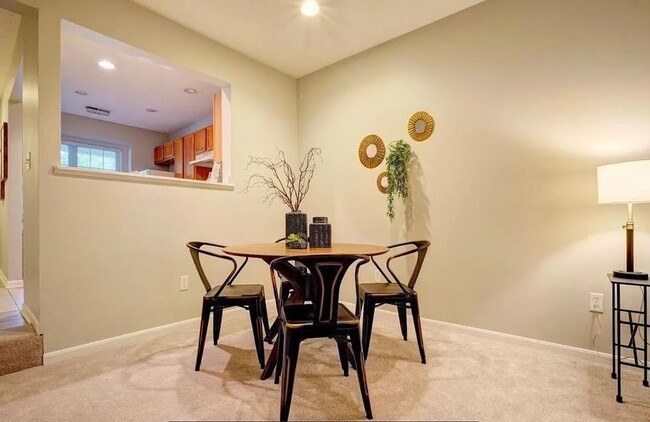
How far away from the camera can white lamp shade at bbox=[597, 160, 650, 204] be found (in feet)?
5.24

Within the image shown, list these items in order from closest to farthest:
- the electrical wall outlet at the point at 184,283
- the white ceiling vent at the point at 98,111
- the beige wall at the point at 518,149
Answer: the beige wall at the point at 518,149 → the electrical wall outlet at the point at 184,283 → the white ceiling vent at the point at 98,111

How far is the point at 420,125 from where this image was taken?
276 centimetres

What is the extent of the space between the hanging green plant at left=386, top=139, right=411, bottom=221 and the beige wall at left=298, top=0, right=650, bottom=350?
84mm

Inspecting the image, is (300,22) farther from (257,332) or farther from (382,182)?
(257,332)

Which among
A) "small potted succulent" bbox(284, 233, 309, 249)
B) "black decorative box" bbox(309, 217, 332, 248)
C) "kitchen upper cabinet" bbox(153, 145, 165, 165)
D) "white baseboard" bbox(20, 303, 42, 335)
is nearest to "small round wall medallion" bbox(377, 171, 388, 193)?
"black decorative box" bbox(309, 217, 332, 248)

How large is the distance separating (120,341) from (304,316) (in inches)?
61.6

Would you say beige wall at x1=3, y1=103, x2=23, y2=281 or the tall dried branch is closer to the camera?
the tall dried branch

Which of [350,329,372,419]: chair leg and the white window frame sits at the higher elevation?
the white window frame

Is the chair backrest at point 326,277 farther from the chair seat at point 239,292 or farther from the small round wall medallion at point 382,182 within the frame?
the small round wall medallion at point 382,182

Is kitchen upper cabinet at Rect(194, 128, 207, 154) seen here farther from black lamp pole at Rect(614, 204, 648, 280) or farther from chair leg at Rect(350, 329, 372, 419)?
black lamp pole at Rect(614, 204, 648, 280)

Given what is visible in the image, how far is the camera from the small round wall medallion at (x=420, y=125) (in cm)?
270

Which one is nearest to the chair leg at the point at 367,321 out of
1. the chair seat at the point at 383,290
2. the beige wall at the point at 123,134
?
the chair seat at the point at 383,290

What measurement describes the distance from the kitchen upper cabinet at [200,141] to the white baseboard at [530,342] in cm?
385

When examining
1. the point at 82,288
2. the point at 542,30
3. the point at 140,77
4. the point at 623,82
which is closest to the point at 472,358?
the point at 623,82
